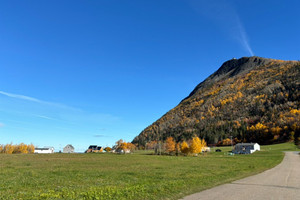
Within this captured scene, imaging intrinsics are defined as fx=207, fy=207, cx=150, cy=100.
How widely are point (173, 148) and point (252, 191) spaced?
100.0m

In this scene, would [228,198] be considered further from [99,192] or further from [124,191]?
[99,192]

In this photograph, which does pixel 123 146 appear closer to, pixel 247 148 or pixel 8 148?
pixel 247 148

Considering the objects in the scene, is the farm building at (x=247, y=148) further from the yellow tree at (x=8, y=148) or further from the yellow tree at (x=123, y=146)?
the yellow tree at (x=8, y=148)

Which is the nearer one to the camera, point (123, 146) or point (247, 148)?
point (247, 148)

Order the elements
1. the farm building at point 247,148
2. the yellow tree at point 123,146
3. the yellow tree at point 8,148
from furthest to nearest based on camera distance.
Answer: the yellow tree at point 8,148
the yellow tree at point 123,146
the farm building at point 247,148

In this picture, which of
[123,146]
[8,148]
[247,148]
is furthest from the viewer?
[8,148]

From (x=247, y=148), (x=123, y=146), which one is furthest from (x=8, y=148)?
(x=247, y=148)

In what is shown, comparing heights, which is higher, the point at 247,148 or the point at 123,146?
the point at 123,146

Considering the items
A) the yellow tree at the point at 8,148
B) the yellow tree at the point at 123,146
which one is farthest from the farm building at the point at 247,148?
the yellow tree at the point at 8,148

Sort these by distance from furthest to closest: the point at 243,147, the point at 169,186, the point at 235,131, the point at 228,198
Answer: the point at 235,131
the point at 243,147
the point at 169,186
the point at 228,198

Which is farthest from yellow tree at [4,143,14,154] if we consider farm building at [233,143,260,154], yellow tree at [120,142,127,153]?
farm building at [233,143,260,154]

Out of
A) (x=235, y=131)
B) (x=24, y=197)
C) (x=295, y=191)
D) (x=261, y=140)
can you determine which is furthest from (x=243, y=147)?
(x=24, y=197)

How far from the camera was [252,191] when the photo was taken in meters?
14.4

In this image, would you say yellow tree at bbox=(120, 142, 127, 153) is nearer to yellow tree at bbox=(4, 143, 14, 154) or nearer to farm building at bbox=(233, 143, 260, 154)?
farm building at bbox=(233, 143, 260, 154)
